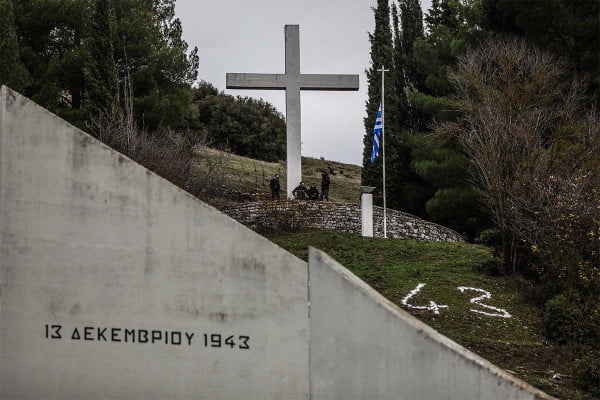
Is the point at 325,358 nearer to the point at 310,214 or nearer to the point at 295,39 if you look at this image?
the point at 310,214

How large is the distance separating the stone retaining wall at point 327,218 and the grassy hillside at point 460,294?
35.1 inches

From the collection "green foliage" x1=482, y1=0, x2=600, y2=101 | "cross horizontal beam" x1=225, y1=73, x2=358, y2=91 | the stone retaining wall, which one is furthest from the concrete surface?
"green foliage" x1=482, y1=0, x2=600, y2=101

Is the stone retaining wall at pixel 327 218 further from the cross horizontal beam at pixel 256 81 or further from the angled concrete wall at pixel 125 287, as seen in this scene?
the angled concrete wall at pixel 125 287

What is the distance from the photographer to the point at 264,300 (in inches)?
433

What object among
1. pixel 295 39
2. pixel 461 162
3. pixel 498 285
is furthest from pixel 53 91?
pixel 498 285

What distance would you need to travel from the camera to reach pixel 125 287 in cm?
1120

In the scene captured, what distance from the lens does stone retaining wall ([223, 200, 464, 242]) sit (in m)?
25.9

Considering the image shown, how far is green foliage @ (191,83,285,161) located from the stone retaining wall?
23.0 m

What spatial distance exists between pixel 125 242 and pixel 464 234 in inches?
902

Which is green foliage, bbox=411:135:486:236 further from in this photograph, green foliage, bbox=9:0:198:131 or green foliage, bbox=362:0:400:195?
green foliage, bbox=9:0:198:131

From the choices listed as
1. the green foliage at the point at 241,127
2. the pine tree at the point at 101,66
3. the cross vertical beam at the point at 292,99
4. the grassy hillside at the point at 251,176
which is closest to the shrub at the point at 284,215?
the cross vertical beam at the point at 292,99

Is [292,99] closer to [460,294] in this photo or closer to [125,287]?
[460,294]

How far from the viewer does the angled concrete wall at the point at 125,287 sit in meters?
11.0

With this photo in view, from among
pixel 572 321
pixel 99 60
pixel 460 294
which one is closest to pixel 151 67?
pixel 99 60
